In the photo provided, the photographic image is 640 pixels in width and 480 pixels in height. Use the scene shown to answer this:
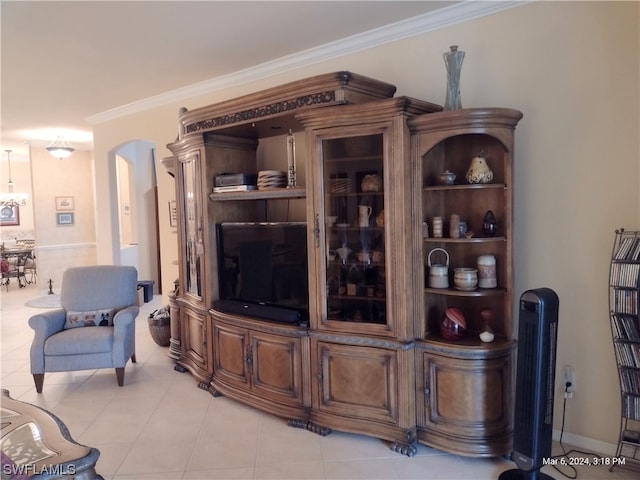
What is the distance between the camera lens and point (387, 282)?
2840 millimetres

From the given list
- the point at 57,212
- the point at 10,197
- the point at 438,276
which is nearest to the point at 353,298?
the point at 438,276

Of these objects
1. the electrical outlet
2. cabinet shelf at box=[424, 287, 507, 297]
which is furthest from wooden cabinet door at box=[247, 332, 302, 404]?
the electrical outlet

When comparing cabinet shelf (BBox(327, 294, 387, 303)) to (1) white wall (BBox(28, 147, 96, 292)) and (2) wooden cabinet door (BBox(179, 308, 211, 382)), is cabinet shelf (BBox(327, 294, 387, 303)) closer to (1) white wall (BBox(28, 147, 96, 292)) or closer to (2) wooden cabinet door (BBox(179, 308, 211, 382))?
(2) wooden cabinet door (BBox(179, 308, 211, 382))

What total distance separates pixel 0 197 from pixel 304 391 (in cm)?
1040

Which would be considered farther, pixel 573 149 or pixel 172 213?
pixel 172 213

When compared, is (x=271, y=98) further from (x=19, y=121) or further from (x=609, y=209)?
(x=19, y=121)

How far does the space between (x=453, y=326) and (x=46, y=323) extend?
3.25 m

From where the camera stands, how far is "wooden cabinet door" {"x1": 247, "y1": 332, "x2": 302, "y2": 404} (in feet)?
10.3

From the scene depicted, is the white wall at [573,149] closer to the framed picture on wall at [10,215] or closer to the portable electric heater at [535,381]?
the portable electric heater at [535,381]

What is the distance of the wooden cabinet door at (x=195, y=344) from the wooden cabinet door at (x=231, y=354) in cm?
14

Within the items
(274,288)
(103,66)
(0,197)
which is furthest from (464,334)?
(0,197)

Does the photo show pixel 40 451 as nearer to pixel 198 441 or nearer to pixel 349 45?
pixel 198 441

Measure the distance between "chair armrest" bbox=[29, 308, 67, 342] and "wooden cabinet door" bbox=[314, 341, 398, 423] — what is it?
94.7 inches

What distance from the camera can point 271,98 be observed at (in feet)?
10.4
